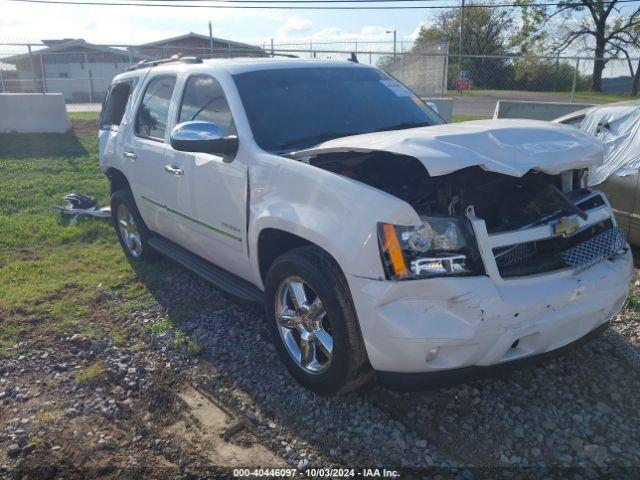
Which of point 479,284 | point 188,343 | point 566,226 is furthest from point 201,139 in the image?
point 566,226

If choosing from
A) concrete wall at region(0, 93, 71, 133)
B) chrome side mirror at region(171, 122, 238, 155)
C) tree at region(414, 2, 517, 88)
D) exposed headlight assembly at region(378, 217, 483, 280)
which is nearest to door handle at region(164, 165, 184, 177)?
chrome side mirror at region(171, 122, 238, 155)

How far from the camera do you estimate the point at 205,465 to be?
9.78 ft

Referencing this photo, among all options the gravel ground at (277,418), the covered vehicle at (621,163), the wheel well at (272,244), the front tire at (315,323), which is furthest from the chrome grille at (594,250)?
the covered vehicle at (621,163)

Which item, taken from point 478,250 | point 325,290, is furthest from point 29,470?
point 478,250

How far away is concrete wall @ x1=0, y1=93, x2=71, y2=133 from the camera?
15305 mm

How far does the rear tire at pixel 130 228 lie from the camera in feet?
18.9

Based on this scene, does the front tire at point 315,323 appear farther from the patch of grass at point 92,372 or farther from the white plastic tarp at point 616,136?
the white plastic tarp at point 616,136

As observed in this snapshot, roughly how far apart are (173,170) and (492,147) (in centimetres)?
259

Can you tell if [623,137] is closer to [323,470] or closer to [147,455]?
[323,470]

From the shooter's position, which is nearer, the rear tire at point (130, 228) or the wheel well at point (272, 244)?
the wheel well at point (272, 244)

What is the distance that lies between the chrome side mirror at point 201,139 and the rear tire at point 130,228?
2.09 meters

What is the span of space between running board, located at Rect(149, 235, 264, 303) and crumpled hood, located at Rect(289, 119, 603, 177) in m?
1.04

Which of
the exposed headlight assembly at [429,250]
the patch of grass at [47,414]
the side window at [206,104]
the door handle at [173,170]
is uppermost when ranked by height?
the side window at [206,104]

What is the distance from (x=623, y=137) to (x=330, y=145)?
3754mm
